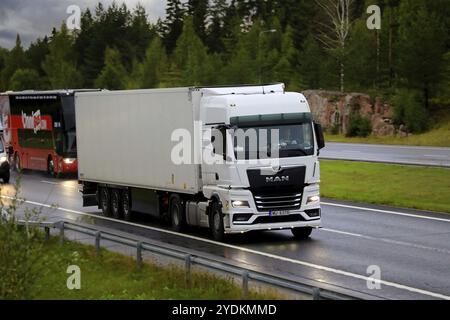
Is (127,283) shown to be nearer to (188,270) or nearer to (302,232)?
(188,270)

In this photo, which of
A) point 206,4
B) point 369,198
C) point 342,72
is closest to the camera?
point 369,198

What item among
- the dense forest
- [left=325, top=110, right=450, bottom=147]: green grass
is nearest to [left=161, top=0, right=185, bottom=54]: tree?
the dense forest

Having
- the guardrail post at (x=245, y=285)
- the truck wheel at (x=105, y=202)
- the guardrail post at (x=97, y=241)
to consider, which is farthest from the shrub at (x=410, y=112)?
the guardrail post at (x=245, y=285)

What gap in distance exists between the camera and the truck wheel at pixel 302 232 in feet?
68.1

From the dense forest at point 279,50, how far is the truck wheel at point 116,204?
37.2 m

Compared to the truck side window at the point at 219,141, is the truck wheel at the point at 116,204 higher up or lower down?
lower down

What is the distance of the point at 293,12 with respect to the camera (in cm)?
11038

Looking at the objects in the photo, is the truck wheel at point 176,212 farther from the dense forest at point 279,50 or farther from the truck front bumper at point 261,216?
the dense forest at point 279,50

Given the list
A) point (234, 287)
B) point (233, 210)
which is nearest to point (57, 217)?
point (233, 210)

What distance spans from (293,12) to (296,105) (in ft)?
301

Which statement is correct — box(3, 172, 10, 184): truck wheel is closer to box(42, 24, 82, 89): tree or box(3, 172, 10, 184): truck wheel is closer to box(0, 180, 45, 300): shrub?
box(0, 180, 45, 300): shrub

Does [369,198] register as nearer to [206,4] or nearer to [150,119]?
[150,119]

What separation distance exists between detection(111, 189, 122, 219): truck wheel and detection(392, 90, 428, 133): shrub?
37.1 meters

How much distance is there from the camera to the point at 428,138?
56.7 meters
